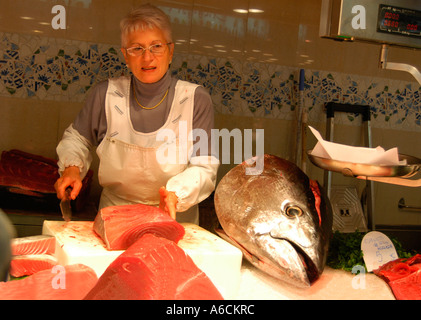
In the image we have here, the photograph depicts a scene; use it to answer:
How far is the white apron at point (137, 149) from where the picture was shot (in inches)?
91.7

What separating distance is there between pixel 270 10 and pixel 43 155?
209 centimetres

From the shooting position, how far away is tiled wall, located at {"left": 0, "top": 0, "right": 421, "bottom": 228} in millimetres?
3492

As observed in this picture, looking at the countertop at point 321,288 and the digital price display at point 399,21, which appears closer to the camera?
the countertop at point 321,288

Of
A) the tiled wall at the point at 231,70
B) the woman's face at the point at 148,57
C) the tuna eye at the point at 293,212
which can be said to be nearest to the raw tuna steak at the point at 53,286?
the tuna eye at the point at 293,212

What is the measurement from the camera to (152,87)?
236cm

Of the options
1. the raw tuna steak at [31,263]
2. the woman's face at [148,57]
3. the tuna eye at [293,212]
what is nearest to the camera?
the raw tuna steak at [31,263]

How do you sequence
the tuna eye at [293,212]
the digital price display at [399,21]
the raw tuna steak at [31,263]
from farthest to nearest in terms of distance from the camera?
the digital price display at [399,21] → the tuna eye at [293,212] → the raw tuna steak at [31,263]

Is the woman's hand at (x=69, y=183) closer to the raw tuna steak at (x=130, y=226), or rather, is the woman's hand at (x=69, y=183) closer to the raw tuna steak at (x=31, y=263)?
the raw tuna steak at (x=130, y=226)

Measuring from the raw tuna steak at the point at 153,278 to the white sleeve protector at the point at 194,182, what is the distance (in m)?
0.62

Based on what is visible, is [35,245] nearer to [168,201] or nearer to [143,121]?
[168,201]

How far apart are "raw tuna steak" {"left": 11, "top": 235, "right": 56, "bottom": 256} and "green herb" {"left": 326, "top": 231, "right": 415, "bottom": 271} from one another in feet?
3.27

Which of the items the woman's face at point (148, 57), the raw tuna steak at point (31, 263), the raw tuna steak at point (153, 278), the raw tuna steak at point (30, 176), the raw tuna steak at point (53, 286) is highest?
the woman's face at point (148, 57)
